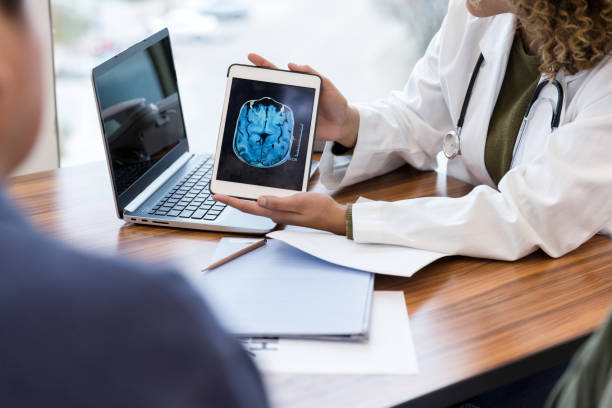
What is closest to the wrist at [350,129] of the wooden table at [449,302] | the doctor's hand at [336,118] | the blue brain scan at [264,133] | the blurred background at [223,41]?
the doctor's hand at [336,118]

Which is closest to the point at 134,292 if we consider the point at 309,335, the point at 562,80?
the point at 309,335

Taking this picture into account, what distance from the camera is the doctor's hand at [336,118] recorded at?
50.3 inches

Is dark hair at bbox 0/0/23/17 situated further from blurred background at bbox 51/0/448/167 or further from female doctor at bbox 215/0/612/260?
blurred background at bbox 51/0/448/167

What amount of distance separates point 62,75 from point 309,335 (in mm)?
1924

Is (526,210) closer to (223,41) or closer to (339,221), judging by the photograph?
(339,221)

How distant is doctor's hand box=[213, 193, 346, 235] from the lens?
3.47 feet

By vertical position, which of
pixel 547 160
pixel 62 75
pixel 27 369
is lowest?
pixel 62 75

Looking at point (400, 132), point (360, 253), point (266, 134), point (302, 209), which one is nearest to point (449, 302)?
point (360, 253)

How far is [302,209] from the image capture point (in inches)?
41.9

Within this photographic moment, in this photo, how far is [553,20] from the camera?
3.65 feet

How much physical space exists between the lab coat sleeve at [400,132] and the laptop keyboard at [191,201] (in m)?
0.24

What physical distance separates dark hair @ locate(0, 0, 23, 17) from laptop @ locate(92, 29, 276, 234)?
26.1 inches

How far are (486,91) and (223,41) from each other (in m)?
1.44

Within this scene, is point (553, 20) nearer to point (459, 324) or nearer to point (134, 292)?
point (459, 324)
